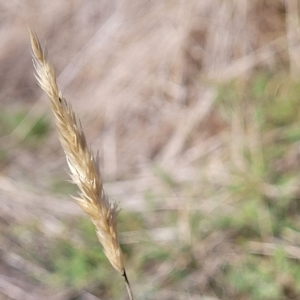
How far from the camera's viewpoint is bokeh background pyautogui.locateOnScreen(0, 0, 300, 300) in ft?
5.48

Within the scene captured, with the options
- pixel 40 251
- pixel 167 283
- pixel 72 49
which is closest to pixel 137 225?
pixel 167 283

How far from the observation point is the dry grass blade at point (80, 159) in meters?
0.70

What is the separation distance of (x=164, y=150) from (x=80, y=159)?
1483 mm

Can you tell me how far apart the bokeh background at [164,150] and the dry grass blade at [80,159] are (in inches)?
31.3

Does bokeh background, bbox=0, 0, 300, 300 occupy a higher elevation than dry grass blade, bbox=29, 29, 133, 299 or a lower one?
lower

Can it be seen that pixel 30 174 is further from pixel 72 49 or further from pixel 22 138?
pixel 72 49

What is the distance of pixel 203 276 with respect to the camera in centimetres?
164

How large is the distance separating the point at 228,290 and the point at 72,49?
1.90 metres

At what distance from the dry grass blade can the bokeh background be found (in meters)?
0.80

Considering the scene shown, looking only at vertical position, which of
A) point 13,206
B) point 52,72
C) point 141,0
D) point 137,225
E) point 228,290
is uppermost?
point 52,72

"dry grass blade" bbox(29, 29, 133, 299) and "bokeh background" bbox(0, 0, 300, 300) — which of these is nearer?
"dry grass blade" bbox(29, 29, 133, 299)

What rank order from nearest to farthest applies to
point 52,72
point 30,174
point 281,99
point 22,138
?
point 52,72 → point 281,99 → point 30,174 → point 22,138

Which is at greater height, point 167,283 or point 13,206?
point 13,206

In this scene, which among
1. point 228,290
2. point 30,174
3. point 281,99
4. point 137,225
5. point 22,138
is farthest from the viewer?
point 22,138
